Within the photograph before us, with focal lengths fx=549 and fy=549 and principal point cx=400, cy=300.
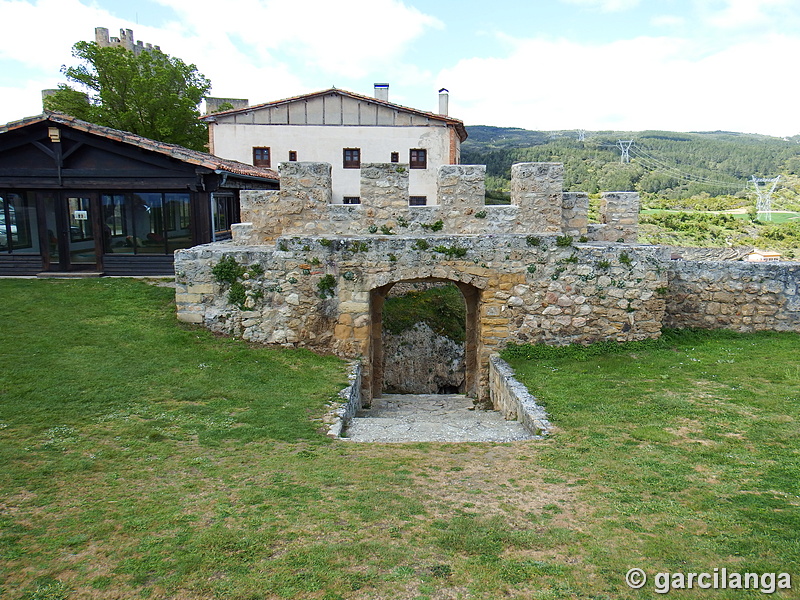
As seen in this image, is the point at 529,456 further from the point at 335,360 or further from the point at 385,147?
the point at 385,147

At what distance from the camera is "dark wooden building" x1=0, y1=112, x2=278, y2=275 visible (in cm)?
1373

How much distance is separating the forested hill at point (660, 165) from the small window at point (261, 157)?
26688 mm

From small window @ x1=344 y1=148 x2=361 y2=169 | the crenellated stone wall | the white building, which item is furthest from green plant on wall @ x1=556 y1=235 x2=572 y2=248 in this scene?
small window @ x1=344 y1=148 x2=361 y2=169

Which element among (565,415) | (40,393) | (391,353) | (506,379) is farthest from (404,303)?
(40,393)

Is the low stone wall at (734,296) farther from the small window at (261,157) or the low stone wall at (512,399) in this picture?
the small window at (261,157)

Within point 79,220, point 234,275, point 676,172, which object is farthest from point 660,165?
point 234,275

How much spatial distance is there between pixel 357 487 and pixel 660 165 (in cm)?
8155

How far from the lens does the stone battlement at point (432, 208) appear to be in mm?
10844

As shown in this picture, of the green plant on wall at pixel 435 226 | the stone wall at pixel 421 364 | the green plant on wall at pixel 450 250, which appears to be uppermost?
the green plant on wall at pixel 435 226

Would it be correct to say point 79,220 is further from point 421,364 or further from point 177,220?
point 421,364

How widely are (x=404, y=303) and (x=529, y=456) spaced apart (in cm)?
976

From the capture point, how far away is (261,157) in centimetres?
2664

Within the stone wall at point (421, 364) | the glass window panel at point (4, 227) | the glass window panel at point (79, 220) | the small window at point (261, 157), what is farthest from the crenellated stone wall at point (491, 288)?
the small window at point (261, 157)

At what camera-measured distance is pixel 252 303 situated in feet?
32.4
